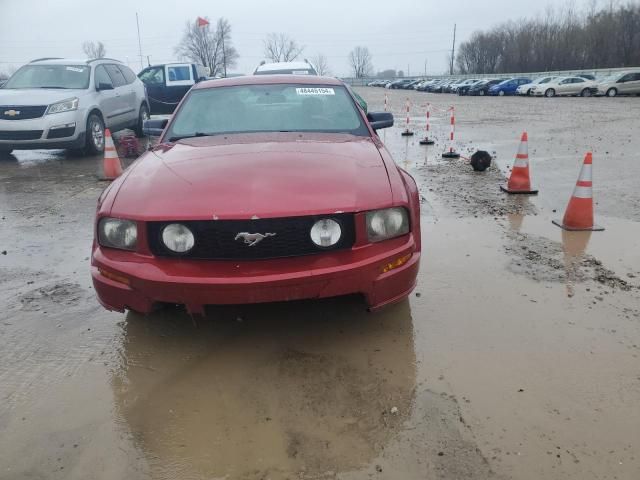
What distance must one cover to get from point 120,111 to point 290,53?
83867 mm

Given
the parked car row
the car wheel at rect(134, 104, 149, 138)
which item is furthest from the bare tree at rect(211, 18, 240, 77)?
the car wheel at rect(134, 104, 149, 138)

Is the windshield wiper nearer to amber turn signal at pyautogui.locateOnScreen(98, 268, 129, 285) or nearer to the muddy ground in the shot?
the muddy ground

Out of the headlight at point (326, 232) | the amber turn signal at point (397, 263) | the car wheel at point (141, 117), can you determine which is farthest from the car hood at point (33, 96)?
A: the amber turn signal at point (397, 263)

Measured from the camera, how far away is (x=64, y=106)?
28.5ft

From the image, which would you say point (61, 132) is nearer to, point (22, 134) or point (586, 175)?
point (22, 134)

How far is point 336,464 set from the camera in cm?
193

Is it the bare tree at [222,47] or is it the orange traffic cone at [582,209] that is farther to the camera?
the bare tree at [222,47]

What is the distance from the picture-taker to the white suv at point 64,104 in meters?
8.45

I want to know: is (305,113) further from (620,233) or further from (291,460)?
(620,233)

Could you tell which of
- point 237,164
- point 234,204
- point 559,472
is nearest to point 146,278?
point 234,204

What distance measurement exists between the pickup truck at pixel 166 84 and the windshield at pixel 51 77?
5383 millimetres

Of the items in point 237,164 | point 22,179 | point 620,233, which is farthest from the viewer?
point 22,179

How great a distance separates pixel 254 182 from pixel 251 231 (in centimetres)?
34

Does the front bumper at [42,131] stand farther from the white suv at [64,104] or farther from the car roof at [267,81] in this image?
the car roof at [267,81]
